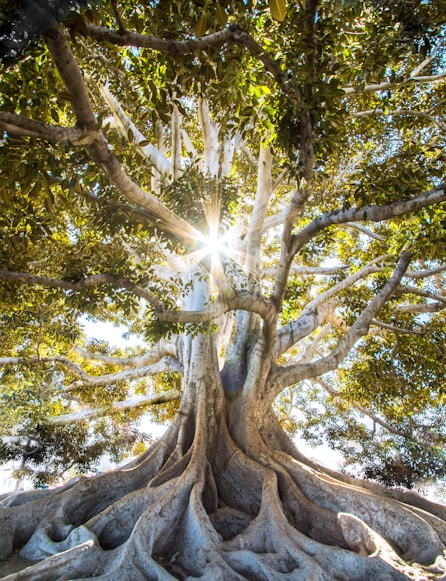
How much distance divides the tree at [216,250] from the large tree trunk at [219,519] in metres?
0.02

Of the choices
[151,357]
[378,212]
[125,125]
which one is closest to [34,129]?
[378,212]

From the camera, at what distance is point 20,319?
6578mm

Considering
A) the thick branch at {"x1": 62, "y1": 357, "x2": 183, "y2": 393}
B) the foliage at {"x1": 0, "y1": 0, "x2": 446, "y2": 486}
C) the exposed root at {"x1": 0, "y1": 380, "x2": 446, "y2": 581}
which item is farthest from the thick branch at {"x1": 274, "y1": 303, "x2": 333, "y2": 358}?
the thick branch at {"x1": 62, "y1": 357, "x2": 183, "y2": 393}

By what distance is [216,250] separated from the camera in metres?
4.43

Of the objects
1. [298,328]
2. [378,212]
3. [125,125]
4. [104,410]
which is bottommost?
[104,410]

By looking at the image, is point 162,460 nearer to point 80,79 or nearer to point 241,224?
point 80,79

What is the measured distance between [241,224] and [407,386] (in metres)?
5.07

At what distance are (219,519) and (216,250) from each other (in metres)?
3.05

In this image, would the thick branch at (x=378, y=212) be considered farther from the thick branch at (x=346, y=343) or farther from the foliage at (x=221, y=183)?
the thick branch at (x=346, y=343)

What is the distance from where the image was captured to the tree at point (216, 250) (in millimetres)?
2934

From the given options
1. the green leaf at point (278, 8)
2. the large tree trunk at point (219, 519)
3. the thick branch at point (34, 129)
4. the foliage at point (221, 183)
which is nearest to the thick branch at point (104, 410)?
the foliage at point (221, 183)

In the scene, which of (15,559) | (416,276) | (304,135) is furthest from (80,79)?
(416,276)

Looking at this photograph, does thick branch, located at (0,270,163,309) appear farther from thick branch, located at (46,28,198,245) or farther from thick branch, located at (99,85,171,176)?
thick branch, located at (99,85,171,176)

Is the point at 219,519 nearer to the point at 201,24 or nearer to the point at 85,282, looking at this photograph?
the point at 85,282
